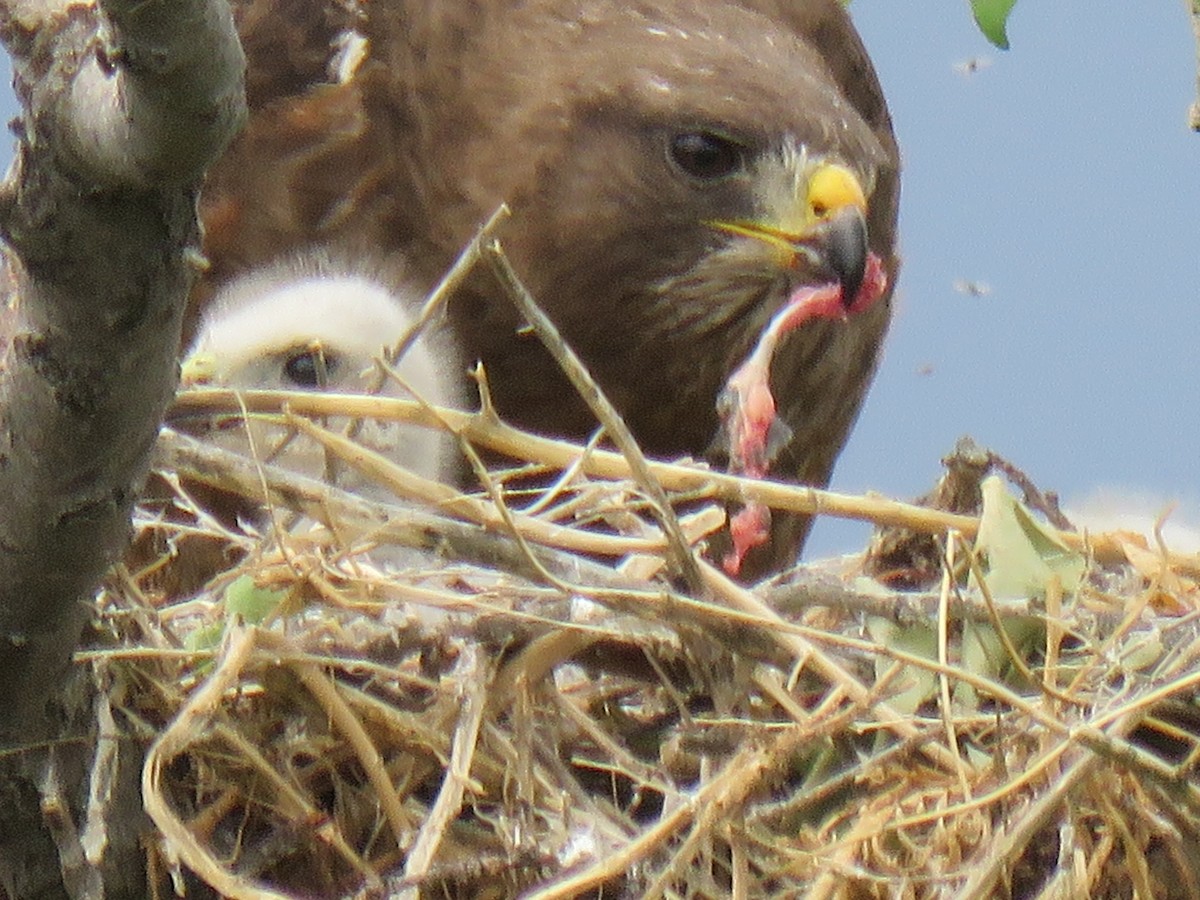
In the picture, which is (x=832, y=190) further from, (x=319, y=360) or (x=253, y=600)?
(x=253, y=600)

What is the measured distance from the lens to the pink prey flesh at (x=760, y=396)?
9.30 ft

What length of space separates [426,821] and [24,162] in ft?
2.94

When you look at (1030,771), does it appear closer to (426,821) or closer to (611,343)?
(426,821)

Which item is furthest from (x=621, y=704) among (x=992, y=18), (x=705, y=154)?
(x=705, y=154)

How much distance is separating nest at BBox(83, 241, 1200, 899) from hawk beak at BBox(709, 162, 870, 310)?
0.85 m

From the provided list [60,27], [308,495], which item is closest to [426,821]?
[308,495]

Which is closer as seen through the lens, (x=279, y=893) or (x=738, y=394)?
(x=279, y=893)

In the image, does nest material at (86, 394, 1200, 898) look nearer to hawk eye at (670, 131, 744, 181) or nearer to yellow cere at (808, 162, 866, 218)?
yellow cere at (808, 162, 866, 218)

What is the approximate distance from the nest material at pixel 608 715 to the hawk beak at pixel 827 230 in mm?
883

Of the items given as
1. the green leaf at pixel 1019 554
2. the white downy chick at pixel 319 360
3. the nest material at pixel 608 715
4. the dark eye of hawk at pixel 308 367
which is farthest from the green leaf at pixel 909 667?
the dark eye of hawk at pixel 308 367

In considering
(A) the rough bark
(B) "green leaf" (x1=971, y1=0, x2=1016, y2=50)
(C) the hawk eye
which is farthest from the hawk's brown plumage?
(A) the rough bark

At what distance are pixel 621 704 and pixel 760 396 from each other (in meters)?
0.79

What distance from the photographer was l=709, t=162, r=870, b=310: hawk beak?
11.1ft

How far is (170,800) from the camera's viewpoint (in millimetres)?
2426
